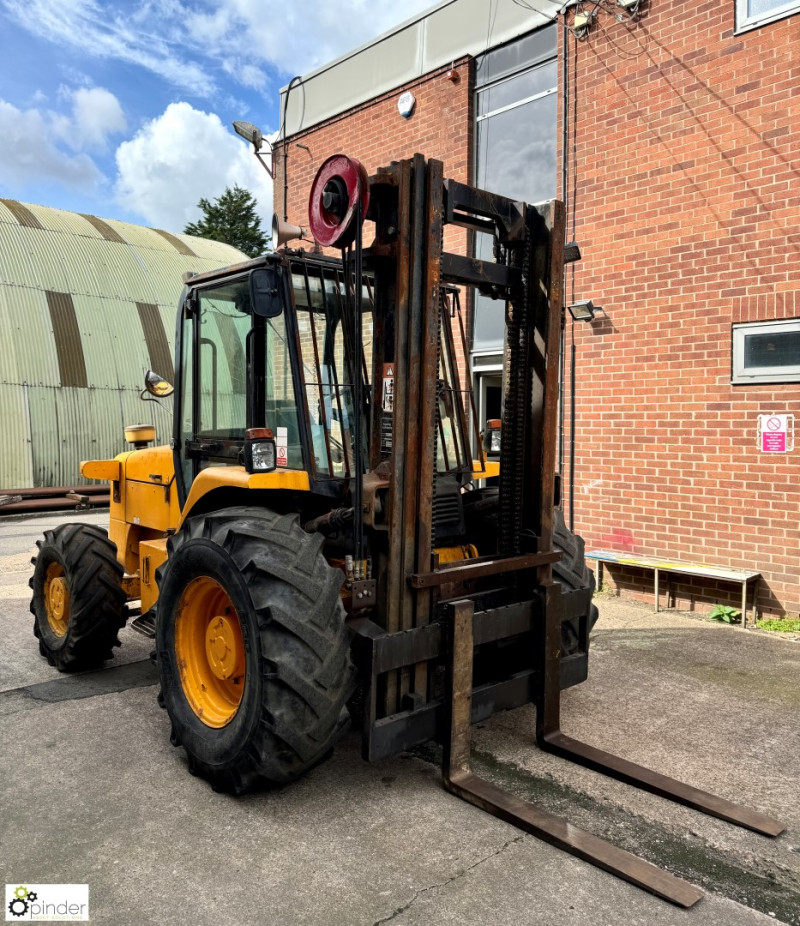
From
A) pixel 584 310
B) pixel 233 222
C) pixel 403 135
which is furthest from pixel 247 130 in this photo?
pixel 233 222

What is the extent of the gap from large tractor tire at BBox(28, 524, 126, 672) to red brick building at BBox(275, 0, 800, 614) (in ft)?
15.9

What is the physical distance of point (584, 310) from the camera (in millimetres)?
7777

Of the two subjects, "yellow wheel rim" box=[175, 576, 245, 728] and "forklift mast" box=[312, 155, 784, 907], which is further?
"yellow wheel rim" box=[175, 576, 245, 728]

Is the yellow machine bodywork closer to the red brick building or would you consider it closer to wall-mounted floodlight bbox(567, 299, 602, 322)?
wall-mounted floodlight bbox(567, 299, 602, 322)

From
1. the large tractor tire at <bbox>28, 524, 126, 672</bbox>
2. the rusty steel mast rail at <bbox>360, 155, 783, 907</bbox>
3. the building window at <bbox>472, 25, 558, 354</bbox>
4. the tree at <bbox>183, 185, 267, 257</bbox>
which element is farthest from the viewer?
the tree at <bbox>183, 185, 267, 257</bbox>

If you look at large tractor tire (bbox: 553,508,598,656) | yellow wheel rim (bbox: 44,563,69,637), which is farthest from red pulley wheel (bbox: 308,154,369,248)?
yellow wheel rim (bbox: 44,563,69,637)

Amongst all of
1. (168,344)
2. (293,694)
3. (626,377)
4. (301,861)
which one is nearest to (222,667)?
(293,694)

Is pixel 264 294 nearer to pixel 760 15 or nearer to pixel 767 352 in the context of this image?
pixel 767 352

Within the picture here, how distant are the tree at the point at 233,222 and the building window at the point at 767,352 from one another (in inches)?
1571

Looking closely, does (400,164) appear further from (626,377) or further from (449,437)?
(626,377)

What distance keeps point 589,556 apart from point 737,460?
1.66 m

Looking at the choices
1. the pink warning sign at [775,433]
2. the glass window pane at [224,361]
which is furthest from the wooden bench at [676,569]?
the glass window pane at [224,361]

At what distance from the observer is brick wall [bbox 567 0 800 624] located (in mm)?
6590

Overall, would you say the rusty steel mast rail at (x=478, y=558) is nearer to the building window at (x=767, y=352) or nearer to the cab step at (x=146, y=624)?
the cab step at (x=146, y=624)
